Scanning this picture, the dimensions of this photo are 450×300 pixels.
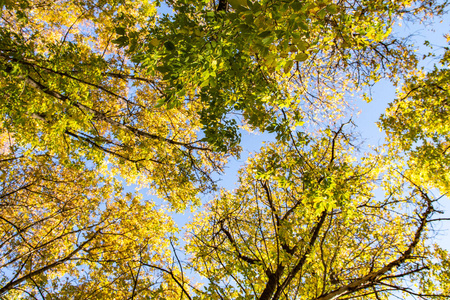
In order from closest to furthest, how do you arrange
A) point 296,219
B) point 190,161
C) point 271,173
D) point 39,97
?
1. point 271,173
2. point 39,97
3. point 296,219
4. point 190,161

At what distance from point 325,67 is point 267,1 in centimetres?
494

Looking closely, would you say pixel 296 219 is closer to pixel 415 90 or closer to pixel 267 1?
pixel 415 90

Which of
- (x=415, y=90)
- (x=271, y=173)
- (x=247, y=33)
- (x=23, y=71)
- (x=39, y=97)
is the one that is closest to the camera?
(x=247, y=33)

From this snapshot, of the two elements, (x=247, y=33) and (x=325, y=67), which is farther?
(x=325, y=67)

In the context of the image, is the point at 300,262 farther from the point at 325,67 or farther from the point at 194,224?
the point at 194,224

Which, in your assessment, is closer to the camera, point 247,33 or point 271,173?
point 247,33

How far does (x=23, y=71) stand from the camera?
406 centimetres

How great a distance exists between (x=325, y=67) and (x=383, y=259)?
18.2ft

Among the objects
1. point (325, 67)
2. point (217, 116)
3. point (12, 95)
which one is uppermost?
point (325, 67)

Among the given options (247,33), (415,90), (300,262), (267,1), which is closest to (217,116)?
(247,33)

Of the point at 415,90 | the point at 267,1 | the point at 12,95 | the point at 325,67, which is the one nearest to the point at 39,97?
the point at 12,95

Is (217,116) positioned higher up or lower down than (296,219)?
lower down

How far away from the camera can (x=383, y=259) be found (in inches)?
256

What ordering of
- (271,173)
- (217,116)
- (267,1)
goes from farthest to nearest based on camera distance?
(271,173), (217,116), (267,1)
